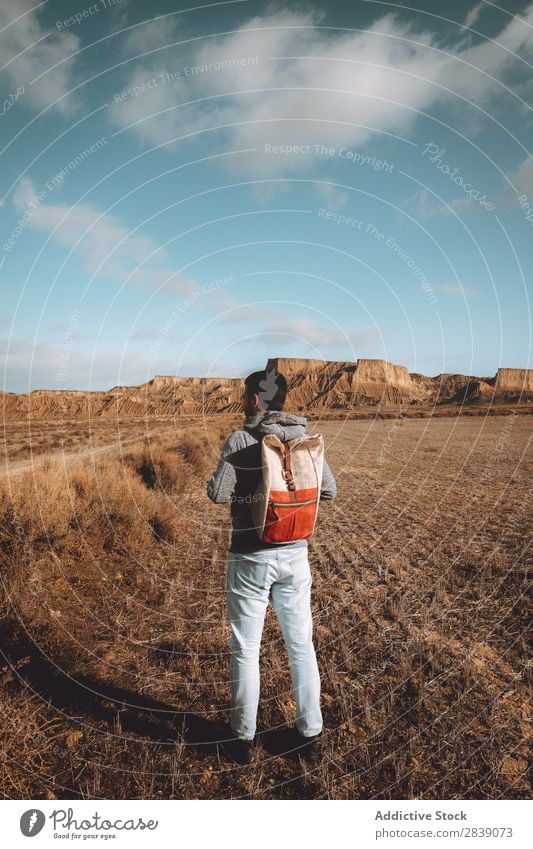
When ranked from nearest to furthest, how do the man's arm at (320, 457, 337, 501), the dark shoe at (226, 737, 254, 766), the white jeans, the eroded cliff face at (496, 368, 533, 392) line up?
the white jeans < the dark shoe at (226, 737, 254, 766) < the man's arm at (320, 457, 337, 501) < the eroded cliff face at (496, 368, 533, 392)

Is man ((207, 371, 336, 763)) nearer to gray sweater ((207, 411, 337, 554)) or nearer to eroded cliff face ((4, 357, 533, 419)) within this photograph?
gray sweater ((207, 411, 337, 554))

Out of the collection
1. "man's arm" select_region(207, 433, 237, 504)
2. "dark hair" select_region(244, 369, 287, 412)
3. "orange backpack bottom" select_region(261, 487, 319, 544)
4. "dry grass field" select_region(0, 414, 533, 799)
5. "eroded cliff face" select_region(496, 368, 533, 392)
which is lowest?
"dry grass field" select_region(0, 414, 533, 799)

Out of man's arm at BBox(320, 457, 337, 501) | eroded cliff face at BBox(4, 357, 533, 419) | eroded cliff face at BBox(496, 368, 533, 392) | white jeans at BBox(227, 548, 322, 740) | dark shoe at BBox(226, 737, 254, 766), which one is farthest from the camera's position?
eroded cliff face at BBox(496, 368, 533, 392)

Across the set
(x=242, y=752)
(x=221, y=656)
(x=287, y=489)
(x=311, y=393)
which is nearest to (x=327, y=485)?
(x=287, y=489)

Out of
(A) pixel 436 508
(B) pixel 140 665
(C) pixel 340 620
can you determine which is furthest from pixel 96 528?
(A) pixel 436 508

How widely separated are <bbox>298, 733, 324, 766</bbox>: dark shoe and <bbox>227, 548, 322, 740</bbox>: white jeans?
5 centimetres

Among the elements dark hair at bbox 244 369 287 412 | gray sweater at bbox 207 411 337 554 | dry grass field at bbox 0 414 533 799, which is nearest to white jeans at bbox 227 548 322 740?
gray sweater at bbox 207 411 337 554

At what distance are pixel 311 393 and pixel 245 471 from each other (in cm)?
11946

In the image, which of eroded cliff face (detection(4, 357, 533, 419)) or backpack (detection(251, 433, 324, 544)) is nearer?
backpack (detection(251, 433, 324, 544))

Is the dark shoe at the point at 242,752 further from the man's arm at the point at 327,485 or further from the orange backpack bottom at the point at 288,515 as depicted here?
the man's arm at the point at 327,485

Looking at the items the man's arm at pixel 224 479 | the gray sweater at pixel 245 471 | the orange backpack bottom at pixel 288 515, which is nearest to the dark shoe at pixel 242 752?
the gray sweater at pixel 245 471

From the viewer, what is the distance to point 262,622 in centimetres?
266

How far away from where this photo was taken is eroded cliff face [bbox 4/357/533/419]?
97688mm

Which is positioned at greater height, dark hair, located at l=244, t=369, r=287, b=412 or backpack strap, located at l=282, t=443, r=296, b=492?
dark hair, located at l=244, t=369, r=287, b=412
